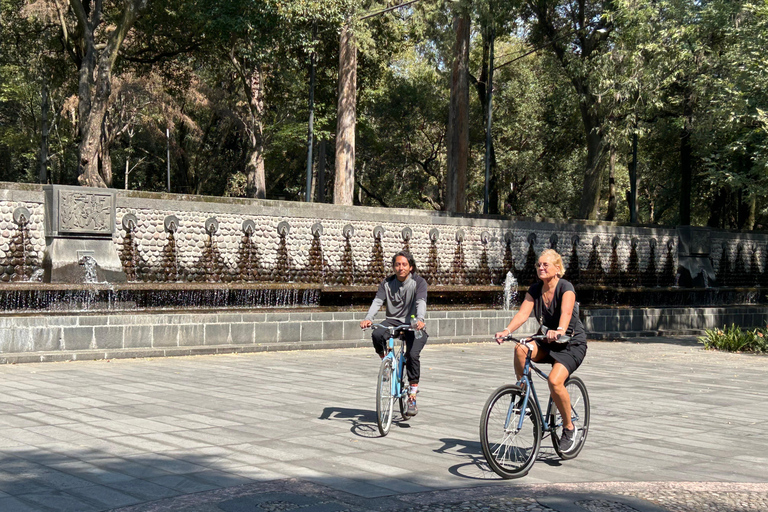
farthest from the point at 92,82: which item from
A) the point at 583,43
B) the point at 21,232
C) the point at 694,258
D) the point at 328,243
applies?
the point at 694,258

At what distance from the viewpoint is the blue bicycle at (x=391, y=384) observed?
851 cm

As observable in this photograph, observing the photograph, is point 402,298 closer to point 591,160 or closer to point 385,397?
point 385,397

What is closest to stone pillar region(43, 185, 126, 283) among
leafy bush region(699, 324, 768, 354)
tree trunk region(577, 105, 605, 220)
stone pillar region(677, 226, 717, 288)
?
leafy bush region(699, 324, 768, 354)

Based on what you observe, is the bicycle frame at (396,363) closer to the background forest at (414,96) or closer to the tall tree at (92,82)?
the background forest at (414,96)

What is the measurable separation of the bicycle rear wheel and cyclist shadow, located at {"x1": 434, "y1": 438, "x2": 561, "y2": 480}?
159 millimetres

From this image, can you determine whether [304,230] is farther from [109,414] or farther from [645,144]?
[645,144]

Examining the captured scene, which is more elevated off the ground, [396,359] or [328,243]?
[328,243]

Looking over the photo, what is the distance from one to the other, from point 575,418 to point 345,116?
74.5 ft

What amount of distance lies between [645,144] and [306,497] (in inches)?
1437

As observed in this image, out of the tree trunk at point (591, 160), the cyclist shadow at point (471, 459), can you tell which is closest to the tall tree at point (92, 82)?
the tree trunk at point (591, 160)

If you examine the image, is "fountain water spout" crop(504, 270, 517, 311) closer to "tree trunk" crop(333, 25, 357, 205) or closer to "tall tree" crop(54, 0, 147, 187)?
"tree trunk" crop(333, 25, 357, 205)

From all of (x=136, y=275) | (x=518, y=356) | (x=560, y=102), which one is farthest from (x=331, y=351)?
(x=560, y=102)

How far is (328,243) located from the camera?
73.3 feet

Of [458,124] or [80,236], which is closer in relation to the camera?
[80,236]
